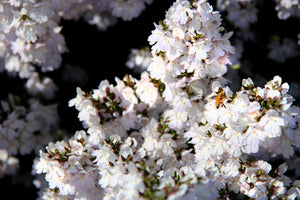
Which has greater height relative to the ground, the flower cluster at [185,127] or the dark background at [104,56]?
the dark background at [104,56]

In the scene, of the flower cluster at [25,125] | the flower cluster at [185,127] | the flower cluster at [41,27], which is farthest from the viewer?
the flower cluster at [25,125]

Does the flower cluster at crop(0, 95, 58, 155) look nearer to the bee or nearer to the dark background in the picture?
the dark background

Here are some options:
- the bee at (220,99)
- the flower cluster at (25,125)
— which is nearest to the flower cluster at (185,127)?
the bee at (220,99)

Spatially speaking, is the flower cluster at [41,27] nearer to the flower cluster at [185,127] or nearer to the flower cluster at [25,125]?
the flower cluster at [25,125]

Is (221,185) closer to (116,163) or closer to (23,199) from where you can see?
(116,163)

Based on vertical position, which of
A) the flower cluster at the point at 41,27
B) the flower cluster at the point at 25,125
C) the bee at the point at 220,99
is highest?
the flower cluster at the point at 41,27

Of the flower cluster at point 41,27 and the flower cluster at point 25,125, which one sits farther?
the flower cluster at point 25,125

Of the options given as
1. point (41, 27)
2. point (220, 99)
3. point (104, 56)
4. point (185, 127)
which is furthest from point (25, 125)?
point (220, 99)

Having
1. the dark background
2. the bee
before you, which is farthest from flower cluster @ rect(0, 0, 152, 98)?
the bee
